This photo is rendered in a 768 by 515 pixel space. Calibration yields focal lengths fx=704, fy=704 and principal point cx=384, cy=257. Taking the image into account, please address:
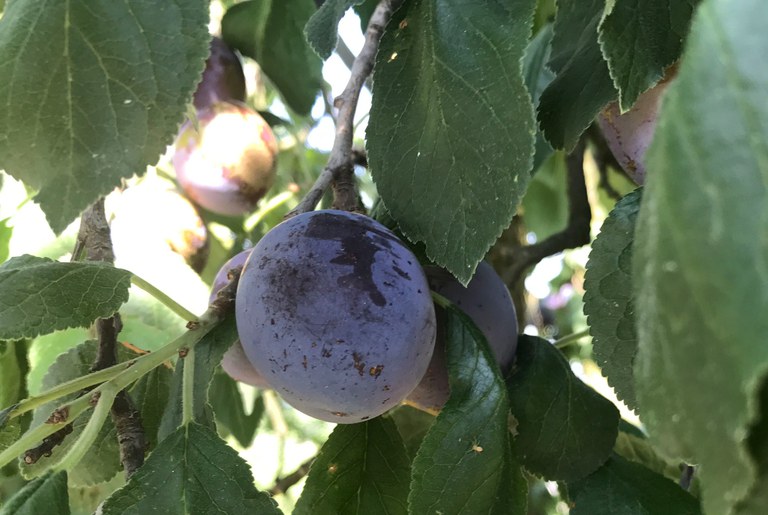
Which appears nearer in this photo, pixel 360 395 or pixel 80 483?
pixel 360 395

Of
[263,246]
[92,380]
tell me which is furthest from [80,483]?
[263,246]

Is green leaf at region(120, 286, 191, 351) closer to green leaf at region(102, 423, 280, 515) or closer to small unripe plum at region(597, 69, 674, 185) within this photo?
green leaf at region(102, 423, 280, 515)

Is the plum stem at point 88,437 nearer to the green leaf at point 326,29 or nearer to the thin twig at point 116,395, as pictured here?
the thin twig at point 116,395

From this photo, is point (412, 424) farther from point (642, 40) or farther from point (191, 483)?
point (642, 40)

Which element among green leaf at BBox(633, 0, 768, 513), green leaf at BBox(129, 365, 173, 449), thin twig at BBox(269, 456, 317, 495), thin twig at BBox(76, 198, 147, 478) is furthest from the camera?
thin twig at BBox(269, 456, 317, 495)

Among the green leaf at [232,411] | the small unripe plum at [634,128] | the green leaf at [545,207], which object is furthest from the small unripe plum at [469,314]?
the green leaf at [545,207]

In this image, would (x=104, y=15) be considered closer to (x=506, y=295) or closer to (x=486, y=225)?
(x=486, y=225)

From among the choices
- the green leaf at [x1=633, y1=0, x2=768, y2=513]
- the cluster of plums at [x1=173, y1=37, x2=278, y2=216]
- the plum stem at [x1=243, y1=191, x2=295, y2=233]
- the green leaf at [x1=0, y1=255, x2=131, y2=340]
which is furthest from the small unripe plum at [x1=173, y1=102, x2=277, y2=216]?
the green leaf at [x1=633, y1=0, x2=768, y2=513]
